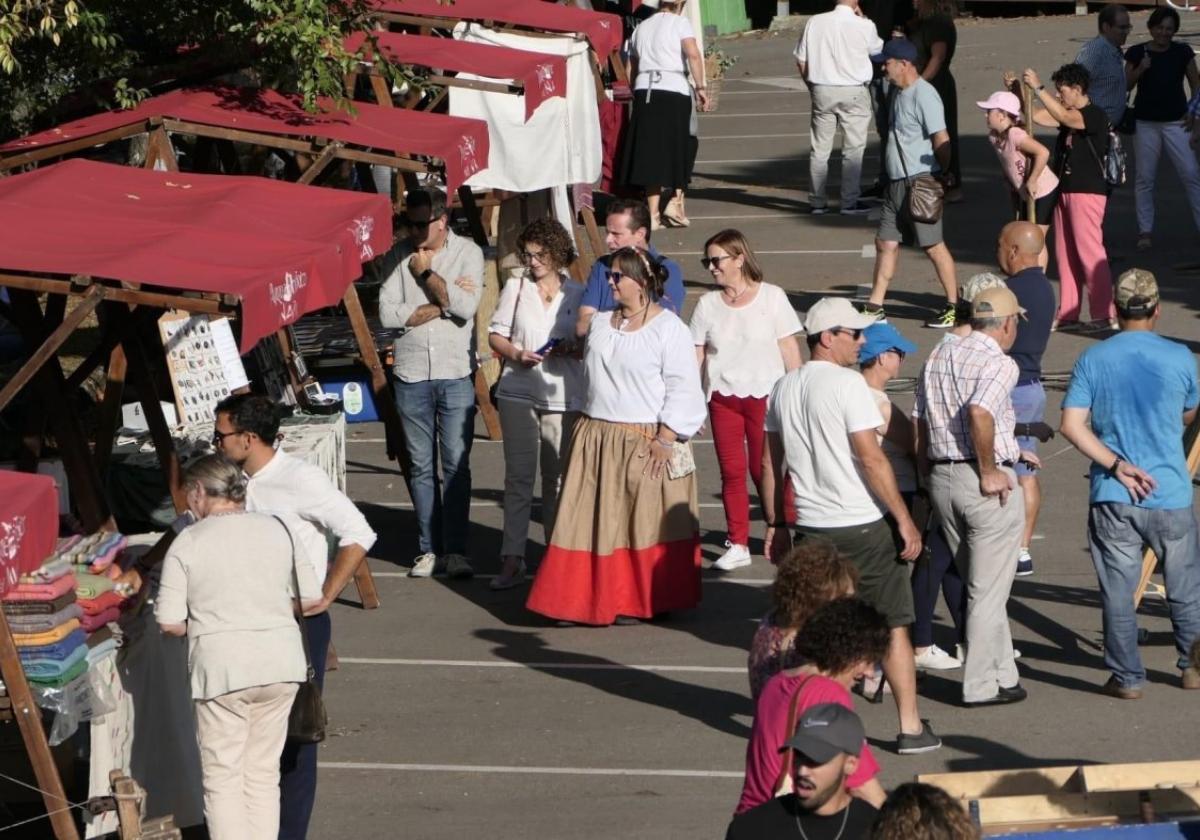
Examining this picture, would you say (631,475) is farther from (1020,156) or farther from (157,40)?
(1020,156)

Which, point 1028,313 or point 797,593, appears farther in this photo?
point 1028,313

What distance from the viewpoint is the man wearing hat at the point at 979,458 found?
7.91 metres

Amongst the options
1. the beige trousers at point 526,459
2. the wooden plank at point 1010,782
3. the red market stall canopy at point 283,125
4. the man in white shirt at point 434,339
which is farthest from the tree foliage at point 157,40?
the wooden plank at point 1010,782

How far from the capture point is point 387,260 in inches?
411

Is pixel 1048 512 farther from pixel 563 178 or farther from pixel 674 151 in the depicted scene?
pixel 674 151

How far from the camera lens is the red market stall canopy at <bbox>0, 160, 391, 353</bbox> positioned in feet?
24.5

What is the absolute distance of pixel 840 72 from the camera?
59.0ft

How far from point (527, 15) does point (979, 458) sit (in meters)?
7.85

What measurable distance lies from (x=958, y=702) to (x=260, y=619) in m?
3.36

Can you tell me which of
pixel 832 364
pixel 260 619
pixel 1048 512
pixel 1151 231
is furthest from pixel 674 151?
pixel 260 619

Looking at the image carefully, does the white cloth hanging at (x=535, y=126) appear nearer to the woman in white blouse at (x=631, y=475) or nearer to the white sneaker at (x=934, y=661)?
the woman in white blouse at (x=631, y=475)

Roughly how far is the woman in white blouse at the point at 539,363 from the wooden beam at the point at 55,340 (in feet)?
9.83

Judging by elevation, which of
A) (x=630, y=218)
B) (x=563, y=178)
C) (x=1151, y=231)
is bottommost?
(x=1151, y=231)

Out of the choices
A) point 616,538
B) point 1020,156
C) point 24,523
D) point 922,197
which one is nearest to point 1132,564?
point 616,538
